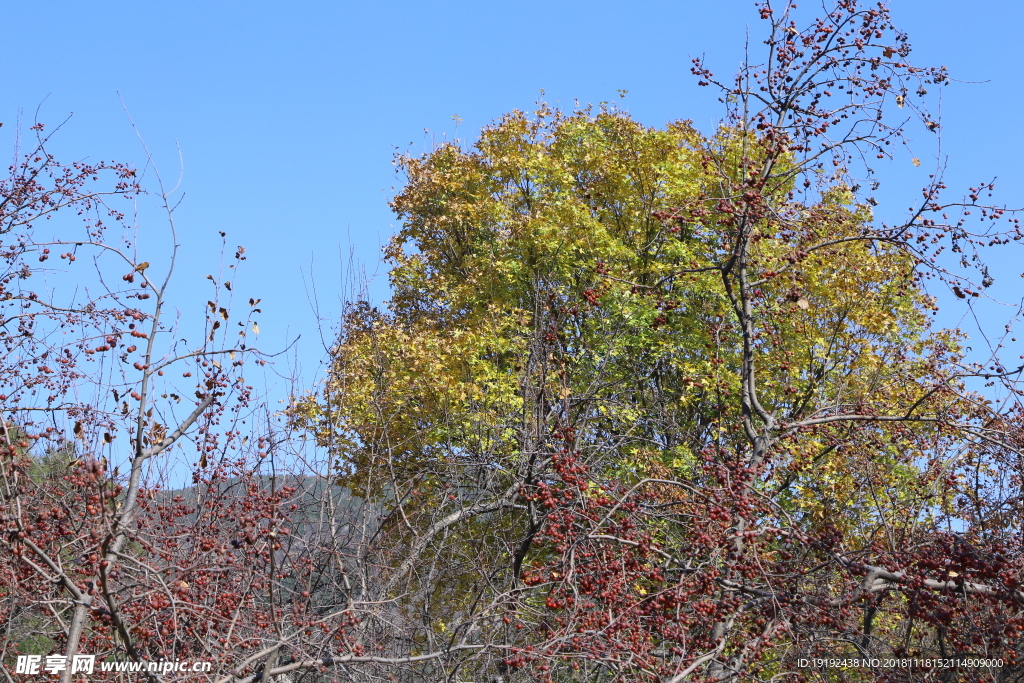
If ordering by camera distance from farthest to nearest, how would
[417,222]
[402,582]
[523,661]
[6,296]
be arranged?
[417,222], [402,582], [6,296], [523,661]

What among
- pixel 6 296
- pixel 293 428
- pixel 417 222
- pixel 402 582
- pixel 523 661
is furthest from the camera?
pixel 417 222

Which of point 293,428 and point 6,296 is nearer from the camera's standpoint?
point 6,296

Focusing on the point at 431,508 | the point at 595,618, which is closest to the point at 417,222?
the point at 431,508

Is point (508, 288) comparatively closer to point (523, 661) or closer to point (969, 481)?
point (969, 481)

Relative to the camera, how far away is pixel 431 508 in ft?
53.4

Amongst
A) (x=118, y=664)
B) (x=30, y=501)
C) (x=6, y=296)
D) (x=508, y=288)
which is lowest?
(x=118, y=664)

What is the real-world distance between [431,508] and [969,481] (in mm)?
8892

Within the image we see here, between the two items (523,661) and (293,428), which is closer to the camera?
(523,661)

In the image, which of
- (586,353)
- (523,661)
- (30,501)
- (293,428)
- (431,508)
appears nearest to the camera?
(523,661)

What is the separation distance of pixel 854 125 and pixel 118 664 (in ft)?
23.5

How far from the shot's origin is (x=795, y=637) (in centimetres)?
723

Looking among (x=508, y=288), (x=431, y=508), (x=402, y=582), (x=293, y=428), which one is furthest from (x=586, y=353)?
(x=293, y=428)

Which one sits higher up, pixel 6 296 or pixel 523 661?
pixel 6 296

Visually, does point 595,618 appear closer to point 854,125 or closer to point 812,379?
point 854,125
